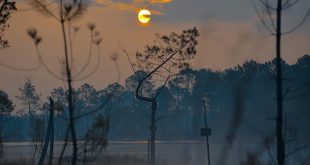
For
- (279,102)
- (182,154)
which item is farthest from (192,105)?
(279,102)

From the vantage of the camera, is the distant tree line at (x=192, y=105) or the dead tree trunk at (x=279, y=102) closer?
the dead tree trunk at (x=279, y=102)

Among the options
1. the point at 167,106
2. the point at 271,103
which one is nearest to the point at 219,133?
the point at 271,103

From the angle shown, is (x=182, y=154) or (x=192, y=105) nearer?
(x=182, y=154)

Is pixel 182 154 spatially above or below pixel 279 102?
below

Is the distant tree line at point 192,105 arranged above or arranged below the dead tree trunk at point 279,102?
above

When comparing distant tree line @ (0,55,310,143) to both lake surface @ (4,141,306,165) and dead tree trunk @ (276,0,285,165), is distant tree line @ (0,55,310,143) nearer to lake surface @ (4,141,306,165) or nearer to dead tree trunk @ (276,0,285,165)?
lake surface @ (4,141,306,165)

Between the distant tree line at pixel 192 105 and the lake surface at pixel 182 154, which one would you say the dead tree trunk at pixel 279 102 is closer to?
the lake surface at pixel 182 154

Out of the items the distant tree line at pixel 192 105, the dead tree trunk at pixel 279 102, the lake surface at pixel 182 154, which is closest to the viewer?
the dead tree trunk at pixel 279 102

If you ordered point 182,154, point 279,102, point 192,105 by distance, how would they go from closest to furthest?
point 279,102 < point 182,154 < point 192,105

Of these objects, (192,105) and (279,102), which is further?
(192,105)

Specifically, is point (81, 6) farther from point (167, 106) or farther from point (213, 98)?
point (167, 106)

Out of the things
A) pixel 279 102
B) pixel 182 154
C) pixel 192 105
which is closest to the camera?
pixel 279 102

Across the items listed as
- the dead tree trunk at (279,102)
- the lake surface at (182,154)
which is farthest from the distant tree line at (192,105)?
the dead tree trunk at (279,102)

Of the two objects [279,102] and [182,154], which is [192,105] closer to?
[182,154]
